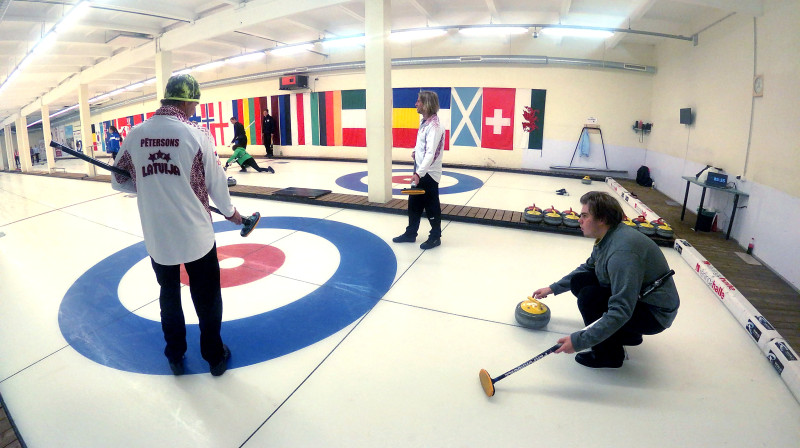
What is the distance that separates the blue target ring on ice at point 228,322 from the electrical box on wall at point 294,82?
986 centimetres

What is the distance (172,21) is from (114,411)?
985 cm

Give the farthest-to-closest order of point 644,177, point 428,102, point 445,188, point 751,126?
1. point 644,177
2. point 445,188
3. point 751,126
4. point 428,102

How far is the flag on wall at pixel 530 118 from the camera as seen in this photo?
10.1 meters

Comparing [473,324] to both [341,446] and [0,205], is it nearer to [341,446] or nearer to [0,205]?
[341,446]

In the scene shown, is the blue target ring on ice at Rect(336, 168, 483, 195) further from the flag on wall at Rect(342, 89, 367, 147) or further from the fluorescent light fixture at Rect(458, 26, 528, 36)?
the fluorescent light fixture at Rect(458, 26, 528, 36)

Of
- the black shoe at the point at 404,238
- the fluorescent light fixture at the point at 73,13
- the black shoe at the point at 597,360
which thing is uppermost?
the fluorescent light fixture at the point at 73,13

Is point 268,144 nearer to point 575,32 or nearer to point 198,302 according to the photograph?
point 575,32

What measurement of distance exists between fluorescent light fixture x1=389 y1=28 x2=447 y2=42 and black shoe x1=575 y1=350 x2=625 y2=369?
827cm

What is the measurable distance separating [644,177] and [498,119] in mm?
3955

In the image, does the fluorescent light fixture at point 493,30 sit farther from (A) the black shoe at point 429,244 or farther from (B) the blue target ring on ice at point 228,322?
(B) the blue target ring on ice at point 228,322

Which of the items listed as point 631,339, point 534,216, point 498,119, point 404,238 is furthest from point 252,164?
point 631,339

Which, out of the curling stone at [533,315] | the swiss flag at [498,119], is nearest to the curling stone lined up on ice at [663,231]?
the curling stone at [533,315]

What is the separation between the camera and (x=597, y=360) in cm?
236

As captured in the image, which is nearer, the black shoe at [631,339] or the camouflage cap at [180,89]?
the camouflage cap at [180,89]
